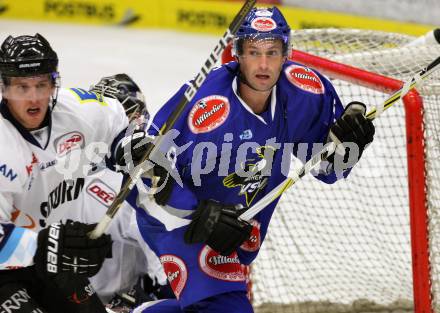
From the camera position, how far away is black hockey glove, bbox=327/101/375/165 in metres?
2.65

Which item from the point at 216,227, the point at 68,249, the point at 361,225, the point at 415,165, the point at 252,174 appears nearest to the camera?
the point at 216,227

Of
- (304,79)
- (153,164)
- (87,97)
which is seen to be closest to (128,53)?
(87,97)

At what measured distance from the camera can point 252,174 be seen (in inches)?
111

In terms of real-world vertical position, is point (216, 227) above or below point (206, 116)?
below

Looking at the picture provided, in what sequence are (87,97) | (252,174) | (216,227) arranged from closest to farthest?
(216,227) → (252,174) → (87,97)

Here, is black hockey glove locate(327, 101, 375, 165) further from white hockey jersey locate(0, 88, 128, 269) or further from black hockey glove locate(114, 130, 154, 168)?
white hockey jersey locate(0, 88, 128, 269)

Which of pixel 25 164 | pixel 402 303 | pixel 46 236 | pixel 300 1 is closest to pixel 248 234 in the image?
pixel 46 236

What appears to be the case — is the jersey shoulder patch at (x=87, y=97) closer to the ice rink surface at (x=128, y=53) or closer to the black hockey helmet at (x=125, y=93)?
the black hockey helmet at (x=125, y=93)

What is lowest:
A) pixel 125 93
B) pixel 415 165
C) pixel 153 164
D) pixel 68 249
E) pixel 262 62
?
pixel 68 249

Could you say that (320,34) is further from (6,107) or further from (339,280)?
(6,107)

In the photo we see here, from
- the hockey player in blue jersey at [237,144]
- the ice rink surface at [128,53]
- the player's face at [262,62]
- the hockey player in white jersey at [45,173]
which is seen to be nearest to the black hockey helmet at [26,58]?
the hockey player in white jersey at [45,173]

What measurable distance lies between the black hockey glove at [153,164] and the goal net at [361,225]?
32.6 inches

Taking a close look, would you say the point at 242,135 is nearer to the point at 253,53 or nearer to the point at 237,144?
the point at 237,144

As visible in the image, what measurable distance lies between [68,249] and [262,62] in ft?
2.70
